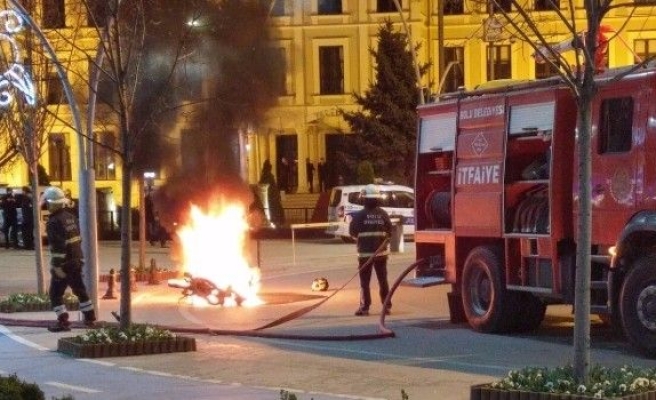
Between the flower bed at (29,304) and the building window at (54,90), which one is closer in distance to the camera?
the flower bed at (29,304)

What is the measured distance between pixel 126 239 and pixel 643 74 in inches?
228

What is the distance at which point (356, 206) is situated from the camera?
121 feet

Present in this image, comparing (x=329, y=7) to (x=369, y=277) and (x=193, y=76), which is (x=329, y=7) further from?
(x=369, y=277)

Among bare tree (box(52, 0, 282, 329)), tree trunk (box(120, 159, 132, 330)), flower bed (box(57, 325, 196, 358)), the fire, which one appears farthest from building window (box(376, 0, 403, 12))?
flower bed (box(57, 325, 196, 358))

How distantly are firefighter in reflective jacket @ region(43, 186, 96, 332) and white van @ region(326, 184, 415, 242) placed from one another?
1972 centimetres

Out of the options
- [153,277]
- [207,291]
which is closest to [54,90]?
[153,277]

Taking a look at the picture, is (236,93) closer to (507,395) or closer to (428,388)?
(428,388)

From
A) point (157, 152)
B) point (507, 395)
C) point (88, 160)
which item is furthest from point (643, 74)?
point (157, 152)

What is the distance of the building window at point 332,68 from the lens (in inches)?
2179

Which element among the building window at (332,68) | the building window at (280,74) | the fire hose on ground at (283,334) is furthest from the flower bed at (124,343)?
the building window at (332,68)

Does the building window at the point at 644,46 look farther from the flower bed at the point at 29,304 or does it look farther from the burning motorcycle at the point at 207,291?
the flower bed at the point at 29,304

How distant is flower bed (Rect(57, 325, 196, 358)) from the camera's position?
13.9 m

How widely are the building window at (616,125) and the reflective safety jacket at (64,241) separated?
679cm

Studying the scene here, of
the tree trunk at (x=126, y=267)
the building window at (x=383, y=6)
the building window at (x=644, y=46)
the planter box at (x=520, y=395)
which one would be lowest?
the planter box at (x=520, y=395)
